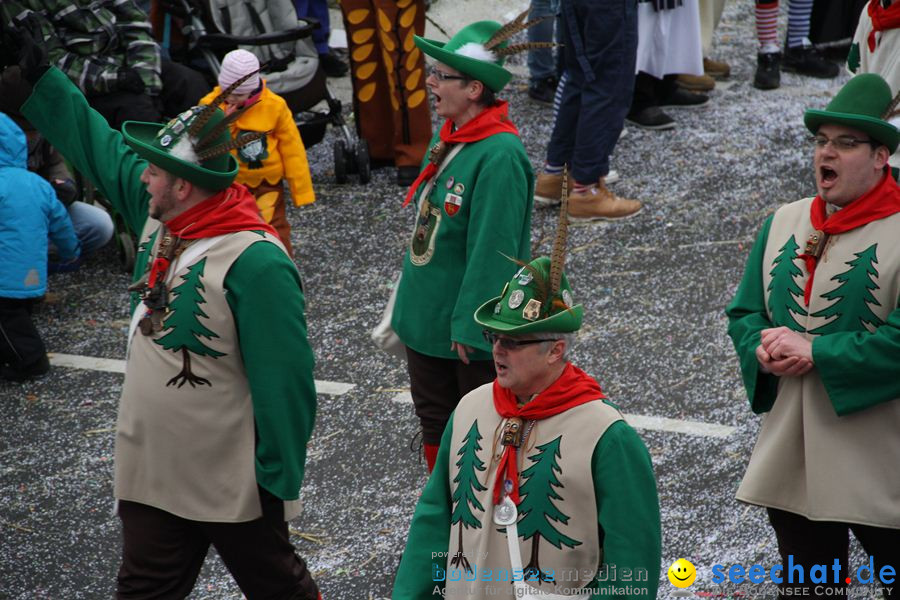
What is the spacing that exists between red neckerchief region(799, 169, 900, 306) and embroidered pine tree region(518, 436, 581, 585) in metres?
1.12

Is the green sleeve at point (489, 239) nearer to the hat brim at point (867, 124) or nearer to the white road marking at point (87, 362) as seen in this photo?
the hat brim at point (867, 124)

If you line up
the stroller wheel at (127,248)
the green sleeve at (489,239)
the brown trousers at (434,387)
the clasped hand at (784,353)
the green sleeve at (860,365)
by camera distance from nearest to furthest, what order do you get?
1. the green sleeve at (860,365)
2. the clasped hand at (784,353)
3. the green sleeve at (489,239)
4. the brown trousers at (434,387)
5. the stroller wheel at (127,248)

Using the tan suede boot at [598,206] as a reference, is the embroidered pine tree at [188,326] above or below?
above

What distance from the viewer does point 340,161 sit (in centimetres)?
880

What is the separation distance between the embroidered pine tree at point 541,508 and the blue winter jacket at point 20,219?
4234 mm

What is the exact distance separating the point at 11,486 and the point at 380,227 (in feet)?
11.2

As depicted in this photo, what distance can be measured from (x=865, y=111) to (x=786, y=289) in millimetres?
586

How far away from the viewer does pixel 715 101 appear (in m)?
10.1

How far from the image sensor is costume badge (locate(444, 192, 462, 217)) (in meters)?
4.53

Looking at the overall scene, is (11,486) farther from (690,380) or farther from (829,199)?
(829,199)

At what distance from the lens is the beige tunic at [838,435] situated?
3549mm

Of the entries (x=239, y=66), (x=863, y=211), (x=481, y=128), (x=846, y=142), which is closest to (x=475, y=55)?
(x=481, y=128)

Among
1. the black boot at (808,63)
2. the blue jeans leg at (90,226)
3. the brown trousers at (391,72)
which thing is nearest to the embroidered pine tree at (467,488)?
the blue jeans leg at (90,226)

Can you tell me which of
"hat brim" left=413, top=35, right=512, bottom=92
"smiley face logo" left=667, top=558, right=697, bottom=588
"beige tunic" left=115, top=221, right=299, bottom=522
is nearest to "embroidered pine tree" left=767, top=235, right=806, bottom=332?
"smiley face logo" left=667, top=558, right=697, bottom=588
